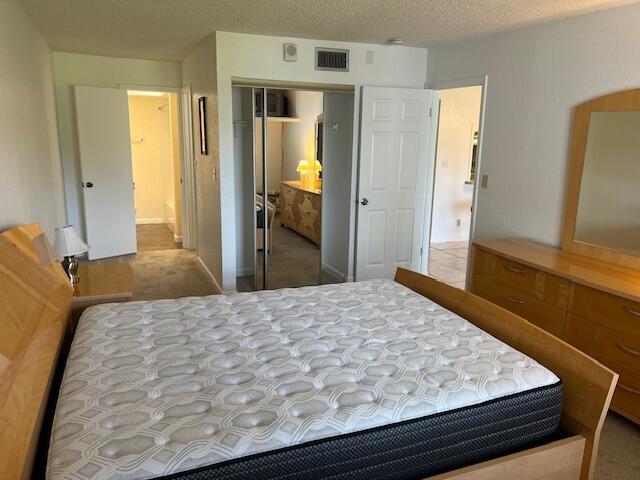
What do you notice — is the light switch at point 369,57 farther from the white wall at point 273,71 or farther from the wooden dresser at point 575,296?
the wooden dresser at point 575,296

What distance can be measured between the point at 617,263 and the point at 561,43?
1613 mm

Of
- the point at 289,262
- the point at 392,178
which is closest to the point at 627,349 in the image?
the point at 392,178

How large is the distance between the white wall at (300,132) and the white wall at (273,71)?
53 centimetres

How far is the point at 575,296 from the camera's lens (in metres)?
2.71

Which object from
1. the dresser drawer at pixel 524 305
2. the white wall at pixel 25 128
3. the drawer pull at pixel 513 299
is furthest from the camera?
the drawer pull at pixel 513 299

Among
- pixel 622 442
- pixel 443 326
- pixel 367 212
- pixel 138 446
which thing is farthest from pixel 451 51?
pixel 138 446

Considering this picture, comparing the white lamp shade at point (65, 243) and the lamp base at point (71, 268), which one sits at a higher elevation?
the white lamp shade at point (65, 243)

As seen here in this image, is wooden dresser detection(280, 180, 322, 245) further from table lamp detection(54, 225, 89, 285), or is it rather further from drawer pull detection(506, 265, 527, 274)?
table lamp detection(54, 225, 89, 285)

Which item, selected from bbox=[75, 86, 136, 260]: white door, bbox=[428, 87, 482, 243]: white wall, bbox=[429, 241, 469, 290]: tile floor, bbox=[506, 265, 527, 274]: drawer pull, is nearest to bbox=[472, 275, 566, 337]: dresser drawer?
bbox=[506, 265, 527, 274]: drawer pull

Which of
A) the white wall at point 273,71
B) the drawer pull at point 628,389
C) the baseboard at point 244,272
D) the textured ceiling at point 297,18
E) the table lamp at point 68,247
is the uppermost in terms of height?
the textured ceiling at point 297,18

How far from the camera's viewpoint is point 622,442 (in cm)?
243

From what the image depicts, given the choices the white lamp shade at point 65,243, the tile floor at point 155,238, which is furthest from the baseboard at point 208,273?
the white lamp shade at point 65,243

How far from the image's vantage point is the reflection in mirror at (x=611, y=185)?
2922mm

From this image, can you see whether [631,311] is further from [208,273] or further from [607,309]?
[208,273]
